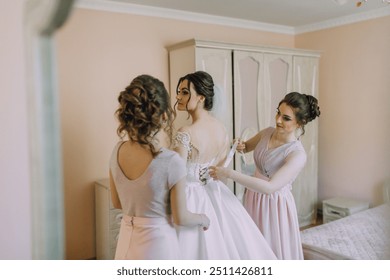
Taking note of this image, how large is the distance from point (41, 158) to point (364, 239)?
1226 millimetres

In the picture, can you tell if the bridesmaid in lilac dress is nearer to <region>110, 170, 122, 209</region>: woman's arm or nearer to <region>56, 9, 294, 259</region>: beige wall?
<region>110, 170, 122, 209</region>: woman's arm

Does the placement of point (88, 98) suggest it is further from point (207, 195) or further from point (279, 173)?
point (279, 173)

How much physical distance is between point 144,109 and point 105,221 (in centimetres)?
50

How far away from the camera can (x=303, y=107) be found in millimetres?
1244

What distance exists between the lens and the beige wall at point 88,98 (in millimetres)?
1180

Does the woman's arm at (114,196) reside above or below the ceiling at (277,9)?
below

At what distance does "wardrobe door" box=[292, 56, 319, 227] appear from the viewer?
1521 millimetres

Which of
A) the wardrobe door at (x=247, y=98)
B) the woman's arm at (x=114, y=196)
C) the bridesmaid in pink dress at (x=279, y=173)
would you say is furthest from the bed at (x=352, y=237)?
the woman's arm at (x=114, y=196)

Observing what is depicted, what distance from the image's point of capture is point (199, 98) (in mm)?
1188

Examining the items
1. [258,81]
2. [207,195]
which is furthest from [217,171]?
[258,81]

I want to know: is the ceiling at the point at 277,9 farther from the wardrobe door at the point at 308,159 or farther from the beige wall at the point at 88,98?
the beige wall at the point at 88,98

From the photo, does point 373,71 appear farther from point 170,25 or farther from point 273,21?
point 170,25

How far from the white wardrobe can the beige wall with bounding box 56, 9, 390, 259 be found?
0.05 m

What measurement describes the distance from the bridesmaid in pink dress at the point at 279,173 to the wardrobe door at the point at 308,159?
20cm
